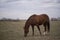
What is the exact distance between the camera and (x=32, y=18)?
6.53 feet

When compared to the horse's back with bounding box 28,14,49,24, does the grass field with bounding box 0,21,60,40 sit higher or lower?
lower

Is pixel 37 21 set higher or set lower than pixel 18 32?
higher

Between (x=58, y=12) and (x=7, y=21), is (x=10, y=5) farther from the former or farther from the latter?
(x=58, y=12)

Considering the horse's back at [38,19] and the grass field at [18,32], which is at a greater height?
the horse's back at [38,19]

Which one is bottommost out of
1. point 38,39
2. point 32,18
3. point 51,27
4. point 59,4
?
point 38,39

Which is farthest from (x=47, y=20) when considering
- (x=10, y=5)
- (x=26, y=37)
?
(x=10, y=5)

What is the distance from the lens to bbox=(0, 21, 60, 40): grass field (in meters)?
1.98

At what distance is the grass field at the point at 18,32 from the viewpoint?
1978 mm

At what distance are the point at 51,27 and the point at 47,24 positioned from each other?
7cm

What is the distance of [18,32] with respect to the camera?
Result: 78.1 inches

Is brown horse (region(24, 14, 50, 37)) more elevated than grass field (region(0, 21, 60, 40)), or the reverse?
brown horse (region(24, 14, 50, 37))

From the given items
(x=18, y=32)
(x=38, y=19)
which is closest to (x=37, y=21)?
(x=38, y=19)

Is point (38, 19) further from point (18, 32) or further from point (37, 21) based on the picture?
point (18, 32)

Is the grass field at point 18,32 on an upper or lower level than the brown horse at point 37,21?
lower
